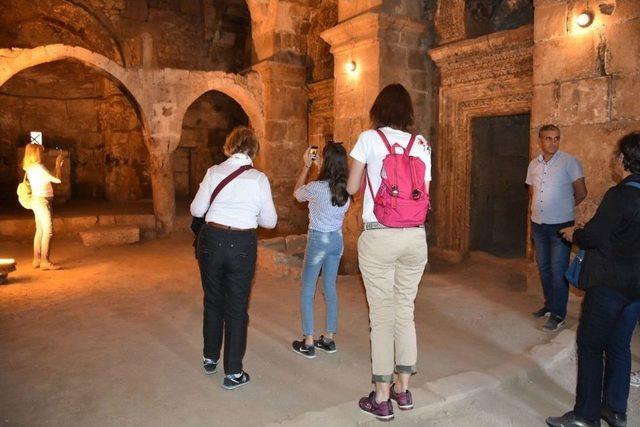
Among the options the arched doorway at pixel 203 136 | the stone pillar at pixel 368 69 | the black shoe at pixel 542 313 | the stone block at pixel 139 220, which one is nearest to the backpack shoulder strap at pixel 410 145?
the black shoe at pixel 542 313

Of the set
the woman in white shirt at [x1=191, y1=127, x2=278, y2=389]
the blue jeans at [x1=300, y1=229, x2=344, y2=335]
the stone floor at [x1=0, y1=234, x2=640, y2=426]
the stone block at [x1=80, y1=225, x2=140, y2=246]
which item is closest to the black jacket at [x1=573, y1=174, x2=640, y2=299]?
the stone floor at [x1=0, y1=234, x2=640, y2=426]

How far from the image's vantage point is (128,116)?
1524cm

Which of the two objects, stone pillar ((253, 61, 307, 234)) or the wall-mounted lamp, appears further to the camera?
stone pillar ((253, 61, 307, 234))

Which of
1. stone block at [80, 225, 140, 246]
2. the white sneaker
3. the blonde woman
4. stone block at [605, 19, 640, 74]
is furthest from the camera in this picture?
stone block at [80, 225, 140, 246]

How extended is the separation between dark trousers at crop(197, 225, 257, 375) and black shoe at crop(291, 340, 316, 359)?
683 millimetres

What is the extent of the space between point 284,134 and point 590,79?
23.7ft

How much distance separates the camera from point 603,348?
9.23ft

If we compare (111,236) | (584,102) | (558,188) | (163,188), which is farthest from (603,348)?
(163,188)

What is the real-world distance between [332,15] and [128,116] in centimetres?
783

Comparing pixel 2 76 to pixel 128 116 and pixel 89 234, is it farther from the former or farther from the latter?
pixel 128 116

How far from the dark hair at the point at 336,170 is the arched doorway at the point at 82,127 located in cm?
1235

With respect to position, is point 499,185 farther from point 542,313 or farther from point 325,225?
point 325,225

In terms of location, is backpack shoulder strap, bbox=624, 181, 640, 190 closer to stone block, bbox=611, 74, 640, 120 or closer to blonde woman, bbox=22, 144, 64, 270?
stone block, bbox=611, 74, 640, 120

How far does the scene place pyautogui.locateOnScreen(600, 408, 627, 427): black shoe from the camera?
116 inches
